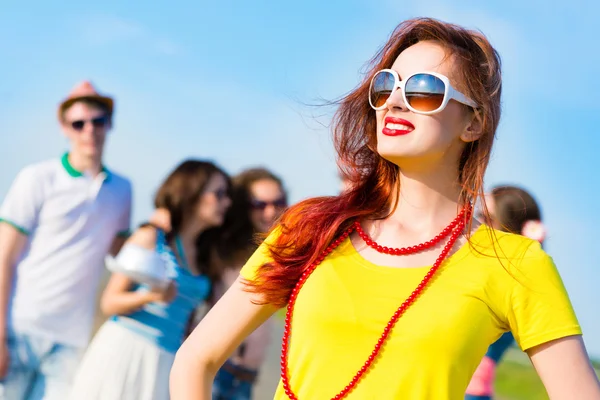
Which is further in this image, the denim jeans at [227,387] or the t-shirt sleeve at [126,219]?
the denim jeans at [227,387]

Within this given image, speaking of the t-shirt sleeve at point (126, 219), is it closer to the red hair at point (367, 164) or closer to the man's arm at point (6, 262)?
the man's arm at point (6, 262)

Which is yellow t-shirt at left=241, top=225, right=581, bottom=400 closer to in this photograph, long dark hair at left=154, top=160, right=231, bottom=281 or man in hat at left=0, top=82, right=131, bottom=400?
man in hat at left=0, top=82, right=131, bottom=400

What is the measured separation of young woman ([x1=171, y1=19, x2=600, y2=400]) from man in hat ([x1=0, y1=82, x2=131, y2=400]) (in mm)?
2664

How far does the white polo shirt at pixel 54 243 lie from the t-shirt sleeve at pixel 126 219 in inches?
5.4

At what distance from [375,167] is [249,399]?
3385 millimetres

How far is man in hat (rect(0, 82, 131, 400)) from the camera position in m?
4.72

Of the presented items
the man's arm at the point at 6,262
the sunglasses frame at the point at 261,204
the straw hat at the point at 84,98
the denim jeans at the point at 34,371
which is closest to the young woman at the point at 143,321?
the denim jeans at the point at 34,371

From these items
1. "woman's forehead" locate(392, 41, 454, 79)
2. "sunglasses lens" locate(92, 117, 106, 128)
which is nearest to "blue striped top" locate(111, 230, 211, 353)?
"sunglasses lens" locate(92, 117, 106, 128)

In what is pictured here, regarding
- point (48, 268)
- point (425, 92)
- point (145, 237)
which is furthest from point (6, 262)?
point (425, 92)

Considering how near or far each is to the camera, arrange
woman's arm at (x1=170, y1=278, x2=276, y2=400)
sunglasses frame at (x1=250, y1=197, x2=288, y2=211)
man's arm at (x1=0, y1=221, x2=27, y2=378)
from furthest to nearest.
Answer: sunglasses frame at (x1=250, y1=197, x2=288, y2=211) < man's arm at (x1=0, y1=221, x2=27, y2=378) < woman's arm at (x1=170, y1=278, x2=276, y2=400)

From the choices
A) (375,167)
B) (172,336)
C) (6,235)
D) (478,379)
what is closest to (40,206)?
(6,235)

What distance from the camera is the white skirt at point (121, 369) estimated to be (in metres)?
4.62

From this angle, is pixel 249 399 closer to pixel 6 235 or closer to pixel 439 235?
pixel 6 235

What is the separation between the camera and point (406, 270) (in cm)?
212
